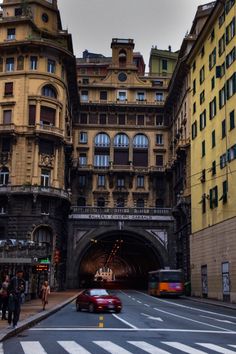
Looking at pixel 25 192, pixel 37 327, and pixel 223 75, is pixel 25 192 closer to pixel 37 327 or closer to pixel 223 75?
pixel 223 75

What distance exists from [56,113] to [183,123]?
1510 centimetres

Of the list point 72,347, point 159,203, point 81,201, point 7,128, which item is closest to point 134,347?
point 72,347

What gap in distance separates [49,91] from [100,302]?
124 feet

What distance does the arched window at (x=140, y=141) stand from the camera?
257ft

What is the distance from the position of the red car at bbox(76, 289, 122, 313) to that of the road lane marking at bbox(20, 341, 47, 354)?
13.6 m

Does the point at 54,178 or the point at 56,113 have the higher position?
the point at 56,113

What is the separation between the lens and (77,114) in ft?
259

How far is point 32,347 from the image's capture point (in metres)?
14.1

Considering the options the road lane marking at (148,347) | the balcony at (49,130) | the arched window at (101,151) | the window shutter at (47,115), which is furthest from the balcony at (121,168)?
the road lane marking at (148,347)

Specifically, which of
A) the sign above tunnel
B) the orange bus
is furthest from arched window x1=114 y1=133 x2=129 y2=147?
the orange bus

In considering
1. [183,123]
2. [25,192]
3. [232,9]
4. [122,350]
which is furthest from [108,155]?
[122,350]

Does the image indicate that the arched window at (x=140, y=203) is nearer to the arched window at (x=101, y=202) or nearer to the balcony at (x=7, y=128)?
the arched window at (x=101, y=202)

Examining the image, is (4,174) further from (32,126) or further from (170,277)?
(170,277)

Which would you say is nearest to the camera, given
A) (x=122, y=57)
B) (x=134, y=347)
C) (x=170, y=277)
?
(x=134, y=347)
